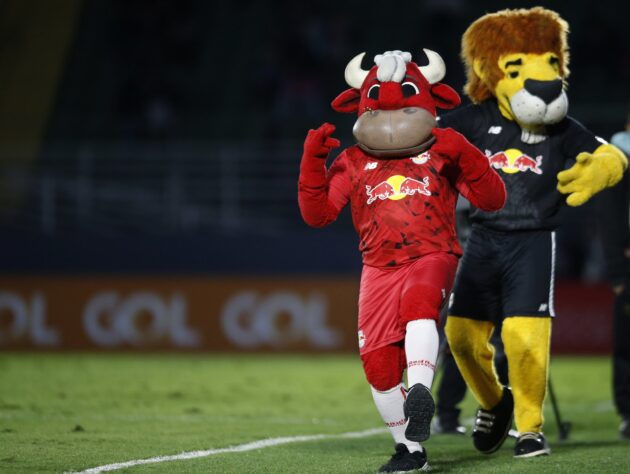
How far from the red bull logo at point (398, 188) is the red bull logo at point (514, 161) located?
75 centimetres

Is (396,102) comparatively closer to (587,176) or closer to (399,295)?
(399,295)

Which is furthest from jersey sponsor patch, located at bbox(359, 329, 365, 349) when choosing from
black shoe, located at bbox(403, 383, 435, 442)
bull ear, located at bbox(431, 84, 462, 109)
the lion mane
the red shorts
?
the lion mane

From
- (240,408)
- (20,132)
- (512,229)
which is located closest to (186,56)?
(20,132)

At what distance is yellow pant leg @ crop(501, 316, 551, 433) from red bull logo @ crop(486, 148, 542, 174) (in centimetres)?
72

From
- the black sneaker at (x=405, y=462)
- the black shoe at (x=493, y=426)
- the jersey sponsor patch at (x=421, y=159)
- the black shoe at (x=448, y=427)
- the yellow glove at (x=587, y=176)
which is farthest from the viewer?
the black shoe at (x=448, y=427)

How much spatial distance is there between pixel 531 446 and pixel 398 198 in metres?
1.39

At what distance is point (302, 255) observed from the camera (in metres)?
14.7

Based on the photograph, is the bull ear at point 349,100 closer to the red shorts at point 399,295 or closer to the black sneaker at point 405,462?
the red shorts at point 399,295

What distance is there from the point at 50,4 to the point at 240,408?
31.0 feet

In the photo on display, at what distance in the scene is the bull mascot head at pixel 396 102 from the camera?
537cm

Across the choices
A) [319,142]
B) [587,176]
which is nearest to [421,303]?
[319,142]

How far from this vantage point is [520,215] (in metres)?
6.03

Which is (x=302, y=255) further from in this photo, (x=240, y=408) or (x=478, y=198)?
(x=478, y=198)

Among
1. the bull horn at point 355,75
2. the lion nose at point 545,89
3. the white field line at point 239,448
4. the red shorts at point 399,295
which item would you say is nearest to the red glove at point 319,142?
the bull horn at point 355,75
